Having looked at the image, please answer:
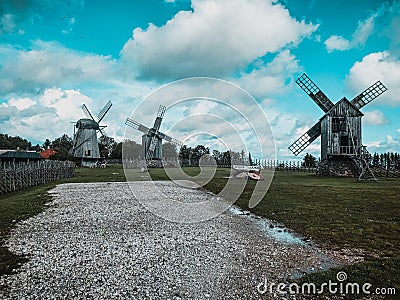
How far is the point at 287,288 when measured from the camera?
239 inches

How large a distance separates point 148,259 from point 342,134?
34.0 metres

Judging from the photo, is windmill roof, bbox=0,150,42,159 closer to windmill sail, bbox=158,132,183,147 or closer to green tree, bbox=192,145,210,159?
windmill sail, bbox=158,132,183,147

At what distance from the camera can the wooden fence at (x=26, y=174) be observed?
21359 millimetres

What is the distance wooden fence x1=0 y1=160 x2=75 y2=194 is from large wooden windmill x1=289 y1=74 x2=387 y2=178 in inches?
1139

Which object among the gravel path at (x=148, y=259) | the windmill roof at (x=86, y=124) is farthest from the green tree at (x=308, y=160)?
the gravel path at (x=148, y=259)

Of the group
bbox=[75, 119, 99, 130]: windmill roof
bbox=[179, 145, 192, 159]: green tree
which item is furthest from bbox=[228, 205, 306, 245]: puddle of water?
bbox=[179, 145, 192, 159]: green tree

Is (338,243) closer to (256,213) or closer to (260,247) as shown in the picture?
(260,247)

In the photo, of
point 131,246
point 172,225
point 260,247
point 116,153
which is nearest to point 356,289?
point 260,247

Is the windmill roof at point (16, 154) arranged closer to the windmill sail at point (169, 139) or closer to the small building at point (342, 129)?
the windmill sail at point (169, 139)

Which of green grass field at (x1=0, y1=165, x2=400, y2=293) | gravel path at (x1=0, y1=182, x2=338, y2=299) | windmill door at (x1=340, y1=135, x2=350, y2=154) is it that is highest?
windmill door at (x1=340, y1=135, x2=350, y2=154)

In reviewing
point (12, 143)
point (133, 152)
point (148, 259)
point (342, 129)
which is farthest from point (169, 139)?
point (148, 259)

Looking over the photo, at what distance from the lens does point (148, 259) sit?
773 centimetres

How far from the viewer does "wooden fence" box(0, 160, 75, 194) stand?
2136 centimetres

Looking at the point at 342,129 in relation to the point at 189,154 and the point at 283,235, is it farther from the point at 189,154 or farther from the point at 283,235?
the point at 189,154
